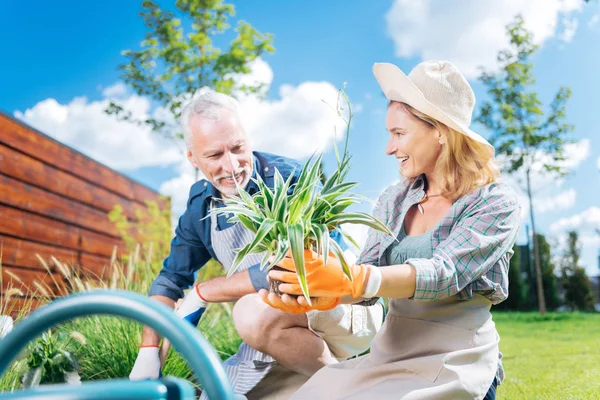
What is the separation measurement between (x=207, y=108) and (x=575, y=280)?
13.1m

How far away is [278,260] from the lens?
1893 mm

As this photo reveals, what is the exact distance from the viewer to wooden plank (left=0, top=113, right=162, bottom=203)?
25.0ft

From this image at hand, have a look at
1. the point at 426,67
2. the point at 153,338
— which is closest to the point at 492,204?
the point at 426,67

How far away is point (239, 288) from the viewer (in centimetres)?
293

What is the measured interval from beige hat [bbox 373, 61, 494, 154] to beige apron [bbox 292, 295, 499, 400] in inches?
25.3

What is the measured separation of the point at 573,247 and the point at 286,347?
13020mm

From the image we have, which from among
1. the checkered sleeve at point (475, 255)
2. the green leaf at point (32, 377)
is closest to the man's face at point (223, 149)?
the checkered sleeve at point (475, 255)

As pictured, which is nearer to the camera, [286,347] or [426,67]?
[426,67]

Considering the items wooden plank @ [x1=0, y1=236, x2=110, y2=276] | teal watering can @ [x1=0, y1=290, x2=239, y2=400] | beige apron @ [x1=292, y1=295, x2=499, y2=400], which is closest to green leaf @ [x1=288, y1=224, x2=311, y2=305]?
beige apron @ [x1=292, y1=295, x2=499, y2=400]

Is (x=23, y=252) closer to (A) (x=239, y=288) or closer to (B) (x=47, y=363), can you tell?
(B) (x=47, y=363)

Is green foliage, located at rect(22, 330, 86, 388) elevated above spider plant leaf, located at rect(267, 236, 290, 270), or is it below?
below

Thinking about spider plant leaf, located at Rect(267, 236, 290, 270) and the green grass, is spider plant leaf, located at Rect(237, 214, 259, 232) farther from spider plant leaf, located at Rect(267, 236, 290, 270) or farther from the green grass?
the green grass

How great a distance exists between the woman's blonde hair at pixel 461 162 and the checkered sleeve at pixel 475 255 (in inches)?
4.2

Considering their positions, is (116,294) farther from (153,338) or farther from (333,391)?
(153,338)
